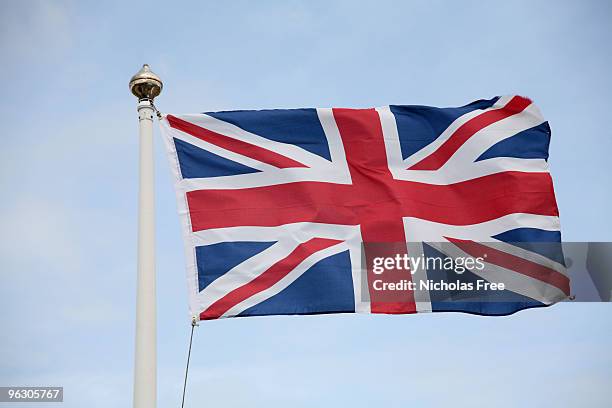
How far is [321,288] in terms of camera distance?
10641 millimetres

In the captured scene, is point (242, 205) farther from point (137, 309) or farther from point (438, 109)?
point (438, 109)

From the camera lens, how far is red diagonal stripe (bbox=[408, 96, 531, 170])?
11.9m

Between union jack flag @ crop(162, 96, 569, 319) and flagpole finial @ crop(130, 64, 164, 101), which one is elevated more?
flagpole finial @ crop(130, 64, 164, 101)

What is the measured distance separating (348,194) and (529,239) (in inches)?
99.9

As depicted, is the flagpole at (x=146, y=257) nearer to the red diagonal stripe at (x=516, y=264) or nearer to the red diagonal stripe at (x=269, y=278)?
the red diagonal stripe at (x=269, y=278)

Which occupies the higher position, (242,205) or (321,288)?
(242,205)

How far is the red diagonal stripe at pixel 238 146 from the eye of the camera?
11.1m

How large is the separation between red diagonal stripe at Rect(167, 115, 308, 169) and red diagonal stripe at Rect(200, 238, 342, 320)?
3.92ft

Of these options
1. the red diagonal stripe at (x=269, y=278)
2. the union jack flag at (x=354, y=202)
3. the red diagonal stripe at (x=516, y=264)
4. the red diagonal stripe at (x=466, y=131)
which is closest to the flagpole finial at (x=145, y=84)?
the union jack flag at (x=354, y=202)

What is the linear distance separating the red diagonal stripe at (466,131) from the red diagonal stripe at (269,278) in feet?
6.24

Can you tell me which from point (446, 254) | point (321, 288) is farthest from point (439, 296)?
point (321, 288)

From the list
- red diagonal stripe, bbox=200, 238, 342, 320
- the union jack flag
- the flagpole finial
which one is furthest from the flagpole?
red diagonal stripe, bbox=200, 238, 342, 320

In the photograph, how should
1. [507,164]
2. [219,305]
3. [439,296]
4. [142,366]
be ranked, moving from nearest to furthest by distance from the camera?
[142,366]
[219,305]
[439,296]
[507,164]

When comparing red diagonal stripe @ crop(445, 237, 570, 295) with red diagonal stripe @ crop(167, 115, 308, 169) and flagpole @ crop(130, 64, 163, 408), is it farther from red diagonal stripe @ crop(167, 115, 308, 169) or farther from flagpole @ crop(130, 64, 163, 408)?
flagpole @ crop(130, 64, 163, 408)
